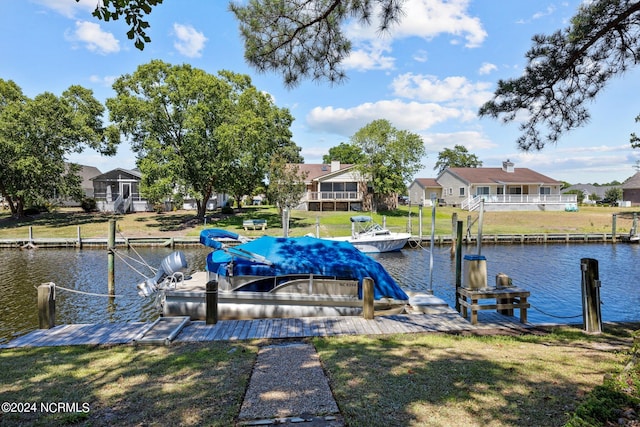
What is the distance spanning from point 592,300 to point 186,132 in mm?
32659

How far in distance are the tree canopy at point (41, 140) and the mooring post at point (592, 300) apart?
37.0 meters

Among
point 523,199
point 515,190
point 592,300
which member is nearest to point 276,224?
point 592,300

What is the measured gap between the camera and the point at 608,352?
6.52 m

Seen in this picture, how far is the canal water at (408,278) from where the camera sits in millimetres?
12656

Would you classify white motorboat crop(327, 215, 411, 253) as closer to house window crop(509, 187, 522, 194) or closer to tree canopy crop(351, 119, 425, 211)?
tree canopy crop(351, 119, 425, 211)

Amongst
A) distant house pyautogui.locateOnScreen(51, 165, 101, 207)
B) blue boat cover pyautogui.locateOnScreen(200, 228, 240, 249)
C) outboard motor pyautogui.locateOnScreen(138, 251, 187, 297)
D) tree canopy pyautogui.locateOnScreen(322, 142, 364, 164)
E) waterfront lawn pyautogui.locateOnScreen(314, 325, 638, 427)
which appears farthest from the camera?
tree canopy pyautogui.locateOnScreen(322, 142, 364, 164)

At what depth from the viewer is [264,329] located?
847 centimetres

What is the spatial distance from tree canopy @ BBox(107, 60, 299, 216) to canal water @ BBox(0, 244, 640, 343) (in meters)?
7.82

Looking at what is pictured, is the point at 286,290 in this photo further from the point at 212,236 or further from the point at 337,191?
the point at 337,191

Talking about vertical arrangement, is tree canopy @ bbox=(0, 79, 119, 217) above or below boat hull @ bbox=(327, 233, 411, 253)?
above

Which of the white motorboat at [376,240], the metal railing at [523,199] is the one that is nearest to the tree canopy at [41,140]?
the white motorboat at [376,240]

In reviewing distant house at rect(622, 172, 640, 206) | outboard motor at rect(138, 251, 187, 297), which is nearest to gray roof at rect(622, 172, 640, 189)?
distant house at rect(622, 172, 640, 206)

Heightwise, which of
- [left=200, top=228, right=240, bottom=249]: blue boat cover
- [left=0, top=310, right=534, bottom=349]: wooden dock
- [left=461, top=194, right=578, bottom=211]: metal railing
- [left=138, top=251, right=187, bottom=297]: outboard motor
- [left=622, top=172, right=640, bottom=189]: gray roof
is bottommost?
[left=0, top=310, right=534, bottom=349]: wooden dock

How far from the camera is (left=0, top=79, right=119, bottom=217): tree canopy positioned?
108 ft
